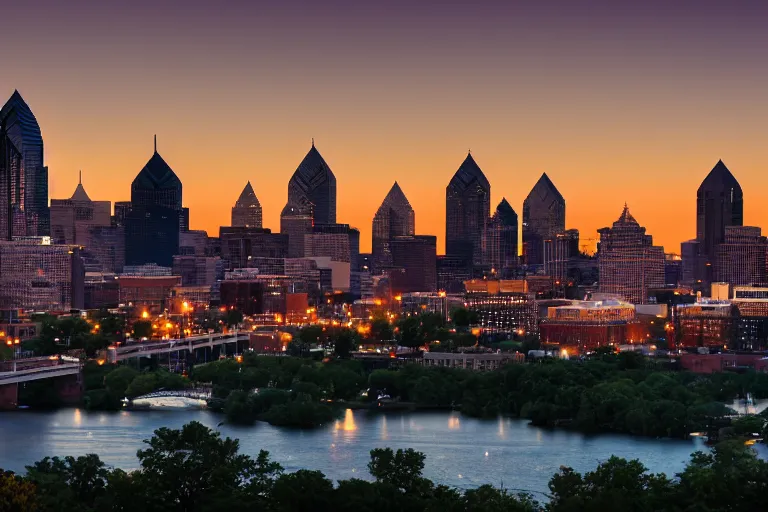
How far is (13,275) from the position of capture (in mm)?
113562

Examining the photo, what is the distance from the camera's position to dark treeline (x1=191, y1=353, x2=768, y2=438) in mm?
49250

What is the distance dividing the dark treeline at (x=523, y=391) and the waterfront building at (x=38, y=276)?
50.4 m

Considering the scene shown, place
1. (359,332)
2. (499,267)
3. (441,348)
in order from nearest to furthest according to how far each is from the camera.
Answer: (441,348) → (359,332) → (499,267)

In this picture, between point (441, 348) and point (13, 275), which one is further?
point (13, 275)

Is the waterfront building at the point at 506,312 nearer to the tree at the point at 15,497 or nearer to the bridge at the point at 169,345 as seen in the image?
the bridge at the point at 169,345

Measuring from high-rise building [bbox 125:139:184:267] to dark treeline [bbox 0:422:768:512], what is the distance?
129358 mm

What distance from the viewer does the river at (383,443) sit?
132ft

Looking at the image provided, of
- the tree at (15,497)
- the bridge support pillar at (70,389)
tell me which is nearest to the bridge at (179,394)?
the bridge support pillar at (70,389)

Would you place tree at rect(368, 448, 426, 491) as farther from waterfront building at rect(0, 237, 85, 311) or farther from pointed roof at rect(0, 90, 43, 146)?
pointed roof at rect(0, 90, 43, 146)

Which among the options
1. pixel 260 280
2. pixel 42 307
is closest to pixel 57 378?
pixel 42 307

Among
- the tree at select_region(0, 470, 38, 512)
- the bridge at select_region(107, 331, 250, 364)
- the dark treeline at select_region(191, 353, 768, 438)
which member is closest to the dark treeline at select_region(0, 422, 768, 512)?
the tree at select_region(0, 470, 38, 512)

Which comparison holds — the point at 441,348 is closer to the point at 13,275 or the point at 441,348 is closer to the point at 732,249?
the point at 13,275

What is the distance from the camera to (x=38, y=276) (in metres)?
114

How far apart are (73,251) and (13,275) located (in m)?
5.97
